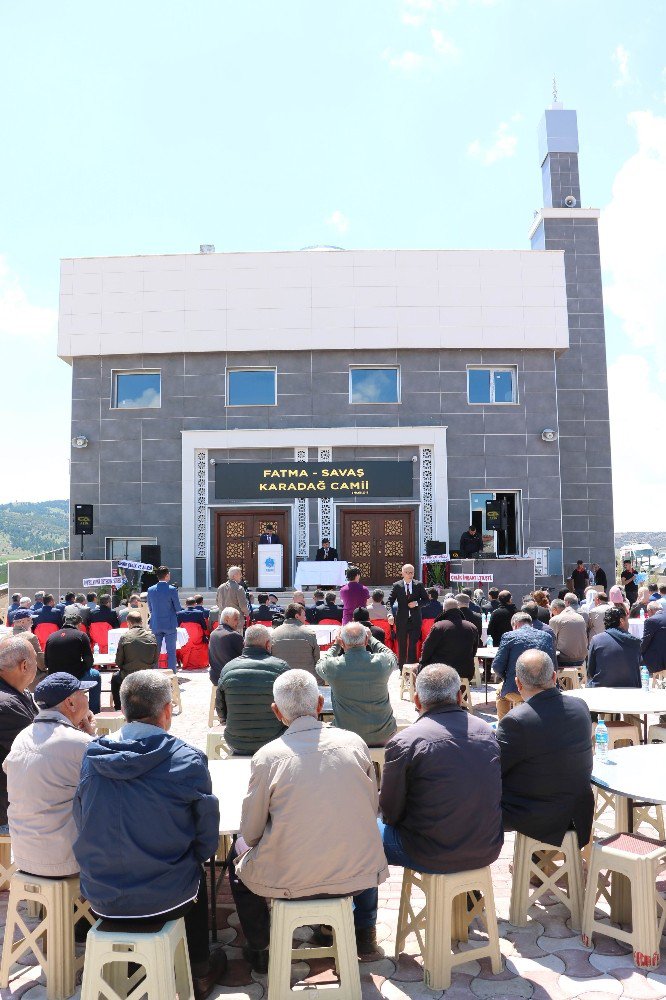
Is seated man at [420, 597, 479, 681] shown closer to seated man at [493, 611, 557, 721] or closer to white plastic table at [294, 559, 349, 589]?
seated man at [493, 611, 557, 721]

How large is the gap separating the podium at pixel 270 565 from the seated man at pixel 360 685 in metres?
13.4

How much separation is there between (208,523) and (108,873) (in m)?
16.3

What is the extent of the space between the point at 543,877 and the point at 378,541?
15.3m

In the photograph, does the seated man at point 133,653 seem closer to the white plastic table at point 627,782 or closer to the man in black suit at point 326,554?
the white plastic table at point 627,782

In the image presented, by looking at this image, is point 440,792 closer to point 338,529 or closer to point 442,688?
point 442,688

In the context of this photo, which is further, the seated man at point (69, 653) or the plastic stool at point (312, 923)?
the seated man at point (69, 653)

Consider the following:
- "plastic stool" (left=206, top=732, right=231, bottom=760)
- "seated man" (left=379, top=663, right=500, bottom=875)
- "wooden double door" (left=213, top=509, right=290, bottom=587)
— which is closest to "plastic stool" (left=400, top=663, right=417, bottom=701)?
"plastic stool" (left=206, top=732, right=231, bottom=760)

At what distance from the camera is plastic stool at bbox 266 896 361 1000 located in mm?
2975

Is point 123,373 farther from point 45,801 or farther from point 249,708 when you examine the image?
point 45,801

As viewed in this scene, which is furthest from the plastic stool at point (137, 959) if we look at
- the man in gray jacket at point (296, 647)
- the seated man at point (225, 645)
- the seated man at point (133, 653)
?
the seated man at point (133, 653)

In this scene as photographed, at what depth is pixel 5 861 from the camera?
4.01m

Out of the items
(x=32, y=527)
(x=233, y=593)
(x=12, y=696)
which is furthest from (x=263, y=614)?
(x=32, y=527)

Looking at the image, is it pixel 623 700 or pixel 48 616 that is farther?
pixel 48 616

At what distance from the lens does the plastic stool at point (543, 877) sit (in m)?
3.67
